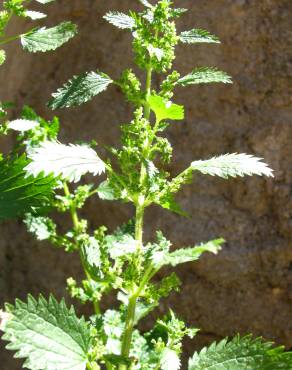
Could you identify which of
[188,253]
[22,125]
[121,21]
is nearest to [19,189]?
[22,125]

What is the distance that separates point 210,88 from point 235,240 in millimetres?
492

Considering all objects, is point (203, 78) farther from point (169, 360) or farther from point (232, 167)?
point (169, 360)

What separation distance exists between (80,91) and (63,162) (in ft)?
0.72

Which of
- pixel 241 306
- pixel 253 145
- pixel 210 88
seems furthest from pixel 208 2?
pixel 241 306

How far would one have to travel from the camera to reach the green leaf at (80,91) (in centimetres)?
133

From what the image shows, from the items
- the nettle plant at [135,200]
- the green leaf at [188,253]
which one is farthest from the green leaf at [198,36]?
the green leaf at [188,253]

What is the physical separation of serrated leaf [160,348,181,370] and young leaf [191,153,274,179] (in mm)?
381

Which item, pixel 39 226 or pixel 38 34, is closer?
pixel 38 34

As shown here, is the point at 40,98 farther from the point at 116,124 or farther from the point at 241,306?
the point at 241,306

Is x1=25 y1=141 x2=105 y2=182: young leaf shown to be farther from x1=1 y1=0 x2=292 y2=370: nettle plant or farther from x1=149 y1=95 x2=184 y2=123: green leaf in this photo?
x1=149 y1=95 x2=184 y2=123: green leaf

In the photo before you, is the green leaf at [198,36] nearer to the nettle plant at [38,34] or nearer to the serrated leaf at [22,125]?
the nettle plant at [38,34]

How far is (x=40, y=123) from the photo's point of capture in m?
1.64

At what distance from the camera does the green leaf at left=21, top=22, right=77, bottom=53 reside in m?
1.52

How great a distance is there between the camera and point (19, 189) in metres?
1.47
